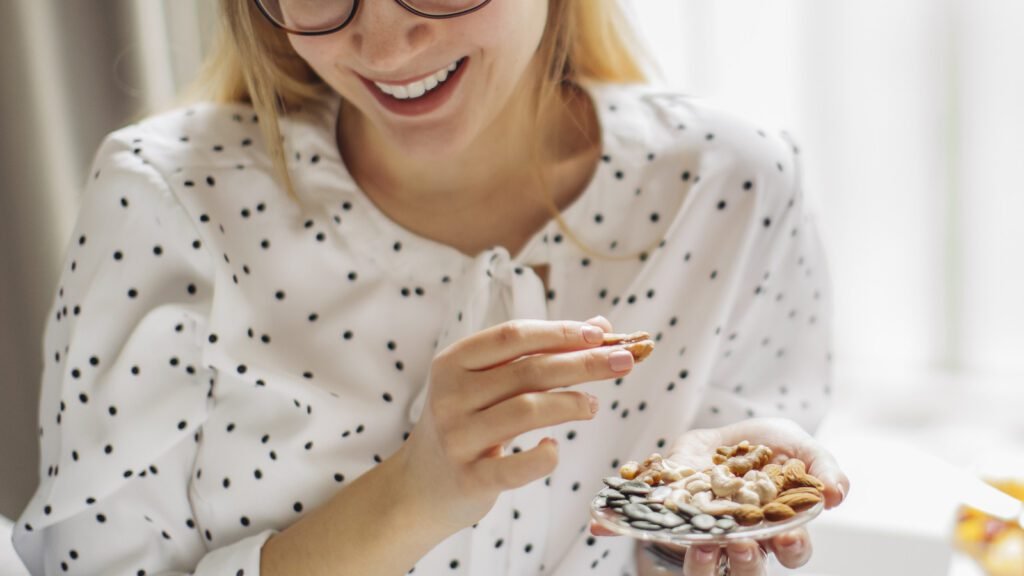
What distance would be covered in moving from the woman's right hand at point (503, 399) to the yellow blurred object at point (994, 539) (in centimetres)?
44

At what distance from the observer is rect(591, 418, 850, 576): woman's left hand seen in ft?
2.39

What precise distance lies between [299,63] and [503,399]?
1.67 feet

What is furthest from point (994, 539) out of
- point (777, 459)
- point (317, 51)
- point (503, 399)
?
point (317, 51)

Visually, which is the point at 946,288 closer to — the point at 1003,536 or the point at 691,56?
the point at 691,56

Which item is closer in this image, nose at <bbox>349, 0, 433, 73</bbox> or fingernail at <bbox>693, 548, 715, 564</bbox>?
fingernail at <bbox>693, 548, 715, 564</bbox>

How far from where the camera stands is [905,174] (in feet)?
6.83

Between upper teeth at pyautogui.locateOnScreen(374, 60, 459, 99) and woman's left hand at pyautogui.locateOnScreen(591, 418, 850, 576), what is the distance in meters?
0.37

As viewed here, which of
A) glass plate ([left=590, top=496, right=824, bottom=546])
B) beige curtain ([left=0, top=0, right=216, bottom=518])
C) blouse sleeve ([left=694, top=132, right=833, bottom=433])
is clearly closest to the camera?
glass plate ([left=590, top=496, right=824, bottom=546])

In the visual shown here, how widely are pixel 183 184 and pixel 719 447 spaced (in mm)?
554

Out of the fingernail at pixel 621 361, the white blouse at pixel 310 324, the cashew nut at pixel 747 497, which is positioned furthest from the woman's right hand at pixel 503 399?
the white blouse at pixel 310 324

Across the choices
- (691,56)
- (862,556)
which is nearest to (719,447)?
(862,556)

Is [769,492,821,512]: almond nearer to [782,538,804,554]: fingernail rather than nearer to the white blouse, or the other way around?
[782,538,804,554]: fingernail

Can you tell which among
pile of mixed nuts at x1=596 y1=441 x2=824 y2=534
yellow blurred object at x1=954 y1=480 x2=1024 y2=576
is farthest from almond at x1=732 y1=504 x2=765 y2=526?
yellow blurred object at x1=954 y1=480 x2=1024 y2=576

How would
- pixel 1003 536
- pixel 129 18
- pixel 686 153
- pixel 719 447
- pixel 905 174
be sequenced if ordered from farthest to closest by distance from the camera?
pixel 905 174
pixel 129 18
pixel 686 153
pixel 1003 536
pixel 719 447
